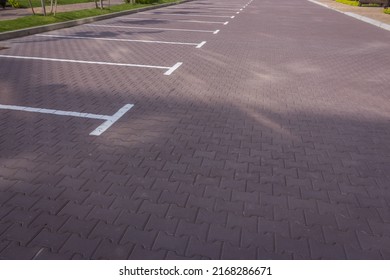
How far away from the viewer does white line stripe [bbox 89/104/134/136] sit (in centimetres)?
482

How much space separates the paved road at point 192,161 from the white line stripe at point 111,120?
0.05 meters

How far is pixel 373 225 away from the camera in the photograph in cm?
309

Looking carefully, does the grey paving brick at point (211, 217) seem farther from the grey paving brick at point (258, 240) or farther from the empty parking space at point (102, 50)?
the empty parking space at point (102, 50)

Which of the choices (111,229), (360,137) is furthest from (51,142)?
(360,137)

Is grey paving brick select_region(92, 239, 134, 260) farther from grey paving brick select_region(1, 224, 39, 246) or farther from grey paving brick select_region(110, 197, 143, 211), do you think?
grey paving brick select_region(1, 224, 39, 246)

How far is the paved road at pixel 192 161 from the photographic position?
2875 millimetres

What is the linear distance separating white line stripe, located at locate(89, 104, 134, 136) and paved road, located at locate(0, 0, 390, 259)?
0.15ft

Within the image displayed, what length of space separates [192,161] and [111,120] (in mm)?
1749

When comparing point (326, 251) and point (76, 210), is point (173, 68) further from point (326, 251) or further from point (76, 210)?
point (326, 251)

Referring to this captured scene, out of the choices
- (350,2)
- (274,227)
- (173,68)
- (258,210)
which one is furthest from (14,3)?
(350,2)

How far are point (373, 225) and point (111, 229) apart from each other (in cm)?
234

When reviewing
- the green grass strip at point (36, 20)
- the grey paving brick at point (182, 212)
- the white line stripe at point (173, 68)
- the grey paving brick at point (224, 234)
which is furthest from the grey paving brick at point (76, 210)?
the green grass strip at point (36, 20)
